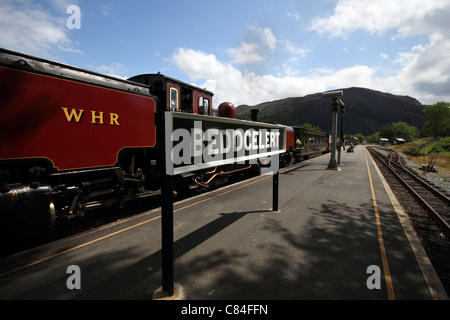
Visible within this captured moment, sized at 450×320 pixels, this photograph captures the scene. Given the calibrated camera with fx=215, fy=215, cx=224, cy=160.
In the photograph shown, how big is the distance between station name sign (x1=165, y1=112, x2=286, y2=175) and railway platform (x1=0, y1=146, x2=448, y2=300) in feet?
5.20

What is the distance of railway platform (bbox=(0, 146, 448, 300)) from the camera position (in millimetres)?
2803

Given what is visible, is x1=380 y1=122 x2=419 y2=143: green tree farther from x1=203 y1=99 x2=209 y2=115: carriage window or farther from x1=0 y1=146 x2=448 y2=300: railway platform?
x1=0 y1=146 x2=448 y2=300: railway platform

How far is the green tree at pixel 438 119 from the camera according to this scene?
87.9 metres

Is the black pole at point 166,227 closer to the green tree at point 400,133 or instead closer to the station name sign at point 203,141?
the station name sign at point 203,141

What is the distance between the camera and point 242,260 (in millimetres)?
3480

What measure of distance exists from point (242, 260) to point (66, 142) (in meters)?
3.88

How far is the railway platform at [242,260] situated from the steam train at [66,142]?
0.76 m

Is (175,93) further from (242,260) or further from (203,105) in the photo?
(242,260)

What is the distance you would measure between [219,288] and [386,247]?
10.7 ft

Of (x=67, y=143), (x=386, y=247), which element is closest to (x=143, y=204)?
(x=67, y=143)

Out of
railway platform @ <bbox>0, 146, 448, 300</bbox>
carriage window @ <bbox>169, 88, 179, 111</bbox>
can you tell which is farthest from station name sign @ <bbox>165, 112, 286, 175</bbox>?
carriage window @ <bbox>169, 88, 179, 111</bbox>
